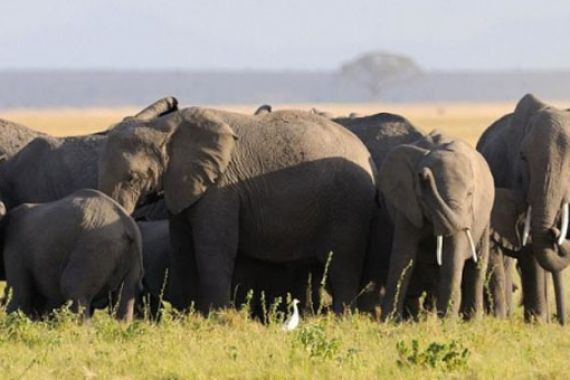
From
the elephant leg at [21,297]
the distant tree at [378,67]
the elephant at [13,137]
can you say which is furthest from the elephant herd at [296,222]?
the distant tree at [378,67]

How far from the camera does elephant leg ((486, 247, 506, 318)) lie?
14.5m

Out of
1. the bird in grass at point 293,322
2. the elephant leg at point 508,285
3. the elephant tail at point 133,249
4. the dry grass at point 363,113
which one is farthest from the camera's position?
the dry grass at point 363,113

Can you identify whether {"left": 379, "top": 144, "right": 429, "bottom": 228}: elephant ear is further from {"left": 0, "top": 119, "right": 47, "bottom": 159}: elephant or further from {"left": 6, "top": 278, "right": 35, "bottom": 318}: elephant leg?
{"left": 0, "top": 119, "right": 47, "bottom": 159}: elephant

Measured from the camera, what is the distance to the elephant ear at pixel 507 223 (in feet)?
47.8

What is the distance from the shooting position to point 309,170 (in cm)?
1487

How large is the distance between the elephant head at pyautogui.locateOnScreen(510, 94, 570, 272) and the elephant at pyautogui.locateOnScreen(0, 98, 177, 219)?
4.10 metres

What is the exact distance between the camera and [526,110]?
15.7m

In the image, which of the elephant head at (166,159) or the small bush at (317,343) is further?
the elephant head at (166,159)

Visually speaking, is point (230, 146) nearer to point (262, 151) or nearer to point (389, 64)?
point (262, 151)

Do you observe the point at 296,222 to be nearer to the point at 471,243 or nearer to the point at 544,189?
the point at 471,243

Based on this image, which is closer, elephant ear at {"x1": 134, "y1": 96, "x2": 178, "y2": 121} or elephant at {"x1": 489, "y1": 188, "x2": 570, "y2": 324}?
elephant at {"x1": 489, "y1": 188, "x2": 570, "y2": 324}

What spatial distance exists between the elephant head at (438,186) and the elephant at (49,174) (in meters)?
3.56

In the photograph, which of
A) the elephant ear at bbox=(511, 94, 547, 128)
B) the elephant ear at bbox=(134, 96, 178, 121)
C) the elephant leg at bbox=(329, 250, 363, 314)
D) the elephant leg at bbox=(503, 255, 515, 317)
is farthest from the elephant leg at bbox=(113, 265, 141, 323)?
the elephant ear at bbox=(511, 94, 547, 128)

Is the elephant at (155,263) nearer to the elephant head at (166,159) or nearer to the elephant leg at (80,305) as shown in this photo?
the elephant head at (166,159)
